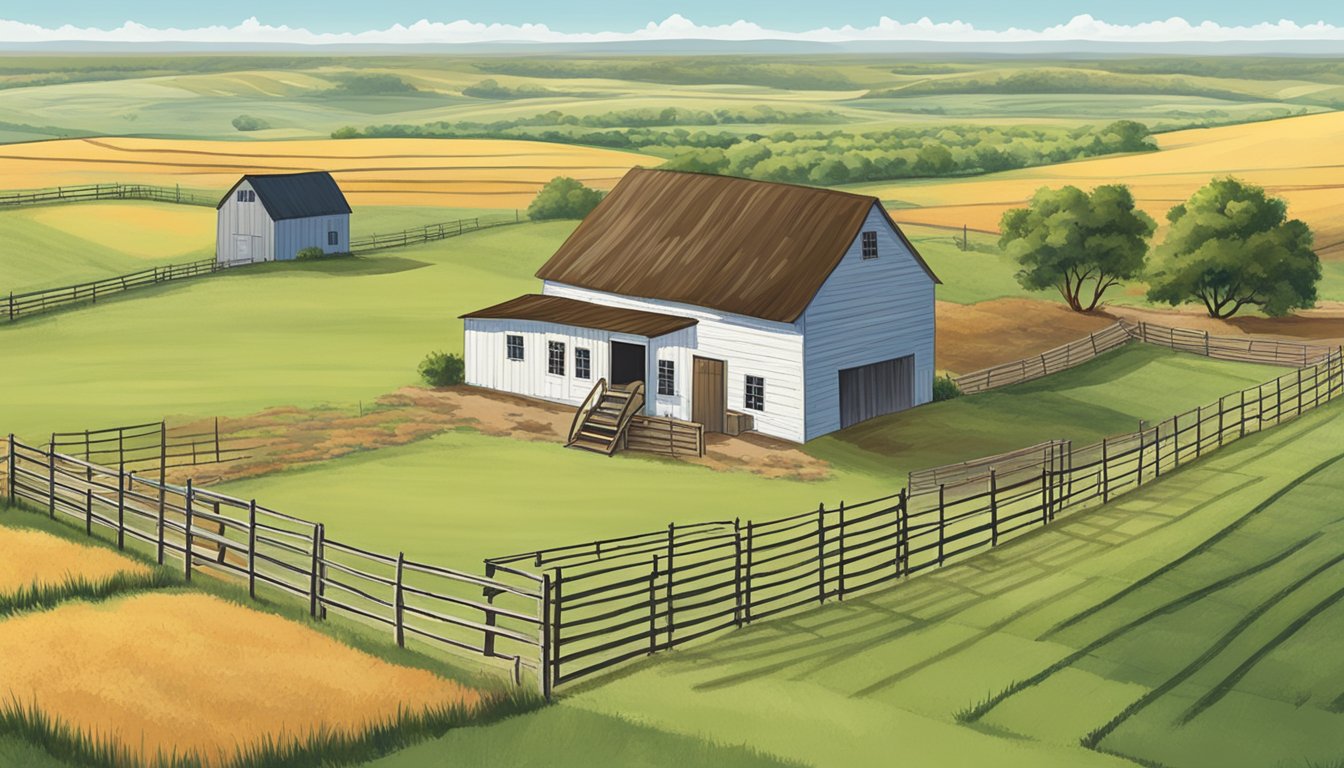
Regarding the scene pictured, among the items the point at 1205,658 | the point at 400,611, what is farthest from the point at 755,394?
the point at 400,611

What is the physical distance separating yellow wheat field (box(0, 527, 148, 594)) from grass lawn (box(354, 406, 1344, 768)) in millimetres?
8417

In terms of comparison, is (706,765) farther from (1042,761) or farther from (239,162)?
(239,162)

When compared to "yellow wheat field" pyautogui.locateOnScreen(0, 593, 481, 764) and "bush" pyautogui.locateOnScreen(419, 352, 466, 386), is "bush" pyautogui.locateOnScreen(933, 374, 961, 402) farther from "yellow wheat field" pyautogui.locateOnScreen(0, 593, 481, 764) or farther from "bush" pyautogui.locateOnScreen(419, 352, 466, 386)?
"yellow wheat field" pyautogui.locateOnScreen(0, 593, 481, 764)

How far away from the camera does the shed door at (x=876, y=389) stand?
45281mm

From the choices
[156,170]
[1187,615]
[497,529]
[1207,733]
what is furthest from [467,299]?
[156,170]

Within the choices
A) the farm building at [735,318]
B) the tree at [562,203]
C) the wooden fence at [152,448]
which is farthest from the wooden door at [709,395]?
the tree at [562,203]

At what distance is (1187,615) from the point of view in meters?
25.5

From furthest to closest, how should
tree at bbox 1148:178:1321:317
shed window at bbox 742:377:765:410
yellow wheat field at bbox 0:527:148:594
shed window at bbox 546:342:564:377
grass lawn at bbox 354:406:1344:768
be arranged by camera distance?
tree at bbox 1148:178:1321:317, shed window at bbox 546:342:564:377, shed window at bbox 742:377:765:410, yellow wheat field at bbox 0:527:148:594, grass lawn at bbox 354:406:1344:768

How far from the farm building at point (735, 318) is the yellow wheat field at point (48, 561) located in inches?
688

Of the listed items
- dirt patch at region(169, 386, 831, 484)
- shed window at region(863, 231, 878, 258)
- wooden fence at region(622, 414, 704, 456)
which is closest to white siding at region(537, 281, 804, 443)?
dirt patch at region(169, 386, 831, 484)

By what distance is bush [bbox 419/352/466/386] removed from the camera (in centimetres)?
4938

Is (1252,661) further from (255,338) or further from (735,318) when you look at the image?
(255,338)

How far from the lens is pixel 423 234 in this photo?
9056cm

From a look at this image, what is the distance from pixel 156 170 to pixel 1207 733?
402ft
